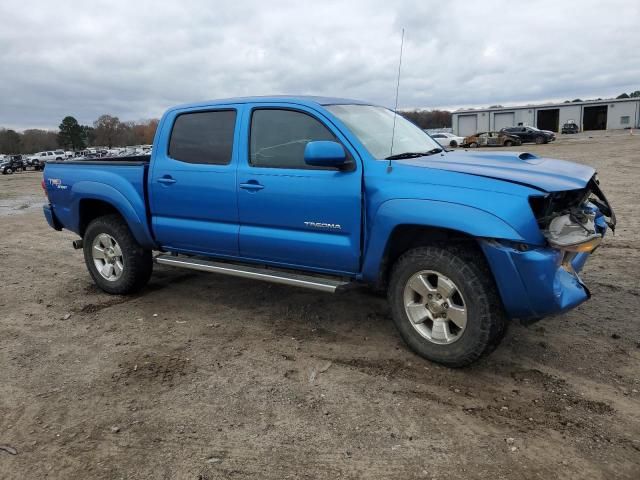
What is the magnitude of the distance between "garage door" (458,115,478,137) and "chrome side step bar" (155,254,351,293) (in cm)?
6884

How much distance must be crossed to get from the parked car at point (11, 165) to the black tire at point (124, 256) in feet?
154

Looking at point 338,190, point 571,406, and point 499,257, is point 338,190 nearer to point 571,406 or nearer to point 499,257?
point 499,257

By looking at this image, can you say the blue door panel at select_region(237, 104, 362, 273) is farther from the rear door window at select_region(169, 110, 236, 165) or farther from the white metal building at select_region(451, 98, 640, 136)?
the white metal building at select_region(451, 98, 640, 136)

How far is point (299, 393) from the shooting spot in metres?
3.52

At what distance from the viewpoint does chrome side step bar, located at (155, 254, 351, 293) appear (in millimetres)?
4078

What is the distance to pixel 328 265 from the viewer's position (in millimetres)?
4168

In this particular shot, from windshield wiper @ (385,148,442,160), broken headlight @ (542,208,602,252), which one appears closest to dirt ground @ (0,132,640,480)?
broken headlight @ (542,208,602,252)

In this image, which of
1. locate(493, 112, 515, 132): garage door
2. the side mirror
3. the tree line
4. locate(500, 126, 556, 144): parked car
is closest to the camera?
the side mirror

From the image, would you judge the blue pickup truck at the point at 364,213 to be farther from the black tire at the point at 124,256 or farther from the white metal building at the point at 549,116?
the white metal building at the point at 549,116

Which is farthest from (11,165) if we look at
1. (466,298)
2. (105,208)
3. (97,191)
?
(466,298)

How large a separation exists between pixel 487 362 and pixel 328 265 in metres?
1.41

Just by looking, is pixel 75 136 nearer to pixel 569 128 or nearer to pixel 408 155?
pixel 569 128

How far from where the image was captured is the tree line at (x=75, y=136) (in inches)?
3718

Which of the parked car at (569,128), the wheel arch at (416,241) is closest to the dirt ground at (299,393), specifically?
the wheel arch at (416,241)
